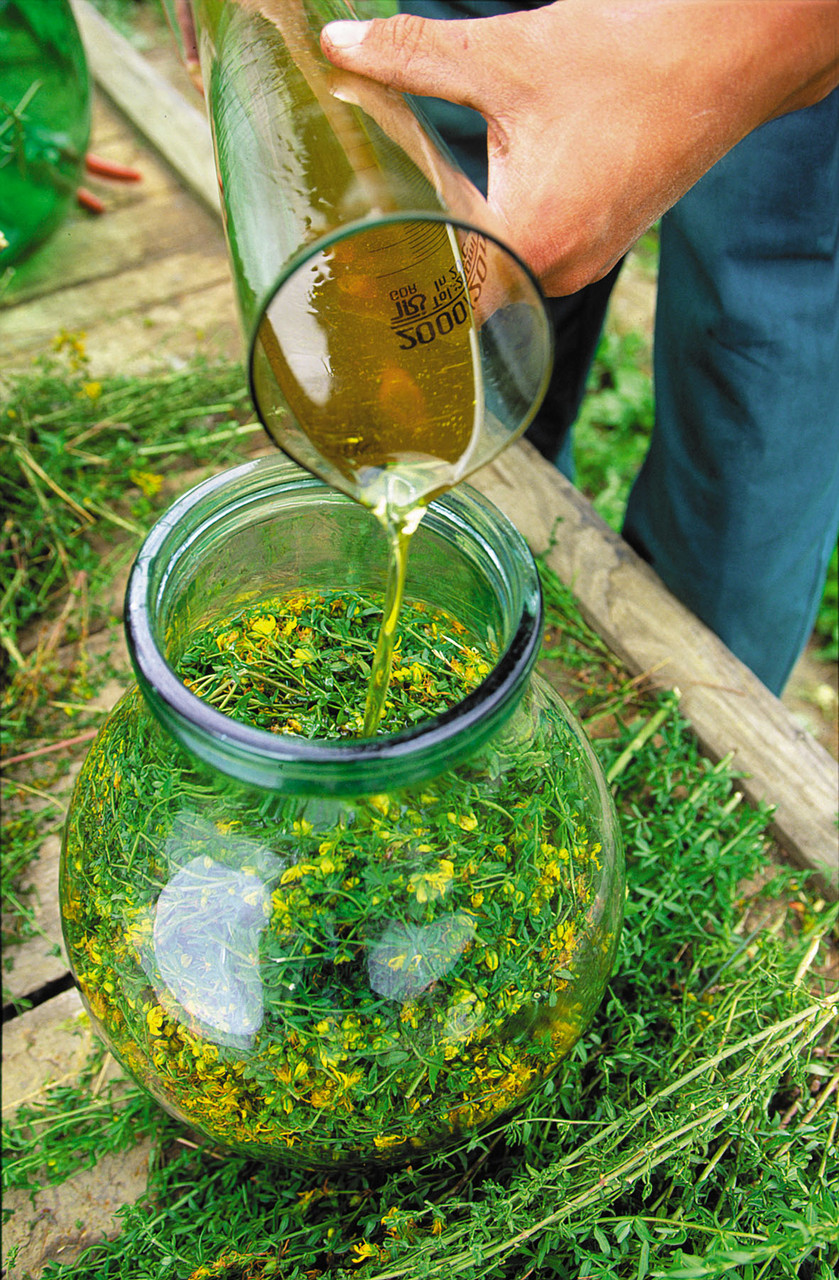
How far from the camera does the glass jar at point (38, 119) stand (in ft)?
6.63

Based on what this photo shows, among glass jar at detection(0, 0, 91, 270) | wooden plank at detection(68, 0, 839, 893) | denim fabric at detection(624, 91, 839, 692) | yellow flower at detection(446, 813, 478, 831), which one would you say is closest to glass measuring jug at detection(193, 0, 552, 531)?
yellow flower at detection(446, 813, 478, 831)

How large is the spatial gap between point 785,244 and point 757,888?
0.98 m

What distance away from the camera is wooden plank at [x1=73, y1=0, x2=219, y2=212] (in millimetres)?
2297


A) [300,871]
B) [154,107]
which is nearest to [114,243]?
[154,107]

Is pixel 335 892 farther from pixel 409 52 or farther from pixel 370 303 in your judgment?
pixel 409 52

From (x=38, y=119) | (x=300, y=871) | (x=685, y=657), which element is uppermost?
(x=38, y=119)

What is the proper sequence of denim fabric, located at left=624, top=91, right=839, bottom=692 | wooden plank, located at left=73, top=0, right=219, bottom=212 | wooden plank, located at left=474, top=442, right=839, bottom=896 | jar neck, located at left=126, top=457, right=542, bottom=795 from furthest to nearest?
wooden plank, located at left=73, top=0, right=219, bottom=212 → denim fabric, located at left=624, top=91, right=839, bottom=692 → wooden plank, located at left=474, top=442, right=839, bottom=896 → jar neck, located at left=126, top=457, right=542, bottom=795

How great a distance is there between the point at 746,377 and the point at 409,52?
3.13 feet

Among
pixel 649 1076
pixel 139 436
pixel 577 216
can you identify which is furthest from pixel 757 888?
pixel 139 436

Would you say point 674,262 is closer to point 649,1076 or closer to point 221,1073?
point 649,1076

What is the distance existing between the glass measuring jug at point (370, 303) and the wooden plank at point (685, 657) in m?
0.70

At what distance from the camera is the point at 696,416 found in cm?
182

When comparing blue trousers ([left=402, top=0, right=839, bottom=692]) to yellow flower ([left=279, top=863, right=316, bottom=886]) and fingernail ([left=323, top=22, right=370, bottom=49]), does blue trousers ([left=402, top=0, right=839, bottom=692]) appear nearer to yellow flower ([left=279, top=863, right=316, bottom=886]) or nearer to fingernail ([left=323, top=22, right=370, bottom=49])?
fingernail ([left=323, top=22, right=370, bottom=49])

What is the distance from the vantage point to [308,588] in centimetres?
114
